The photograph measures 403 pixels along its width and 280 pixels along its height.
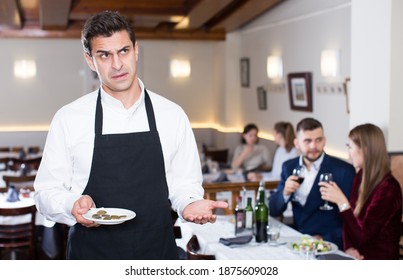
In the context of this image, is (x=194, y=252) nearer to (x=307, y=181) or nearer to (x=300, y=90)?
(x=307, y=181)

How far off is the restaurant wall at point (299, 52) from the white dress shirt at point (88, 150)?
3259 mm

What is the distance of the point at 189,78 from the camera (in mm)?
8148

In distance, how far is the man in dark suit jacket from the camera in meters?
3.14

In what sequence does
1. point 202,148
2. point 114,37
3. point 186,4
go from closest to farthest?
point 114,37 → point 186,4 → point 202,148

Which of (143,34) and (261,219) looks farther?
(143,34)

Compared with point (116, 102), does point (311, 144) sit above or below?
below

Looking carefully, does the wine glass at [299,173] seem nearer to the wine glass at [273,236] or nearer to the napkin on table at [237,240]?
the wine glass at [273,236]

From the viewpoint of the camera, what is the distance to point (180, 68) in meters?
8.01

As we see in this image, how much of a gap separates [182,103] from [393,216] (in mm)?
5209

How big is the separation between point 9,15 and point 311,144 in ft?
13.2

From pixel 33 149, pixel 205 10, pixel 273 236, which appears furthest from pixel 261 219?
pixel 33 149

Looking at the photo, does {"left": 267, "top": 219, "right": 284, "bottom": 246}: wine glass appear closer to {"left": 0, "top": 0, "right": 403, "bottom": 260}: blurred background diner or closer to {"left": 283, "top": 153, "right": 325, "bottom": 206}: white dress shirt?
{"left": 283, "top": 153, "right": 325, "bottom": 206}: white dress shirt
